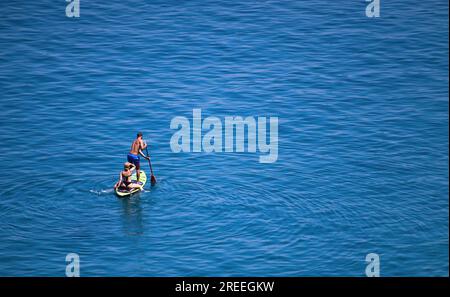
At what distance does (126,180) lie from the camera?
135ft

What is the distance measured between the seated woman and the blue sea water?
699 millimetres

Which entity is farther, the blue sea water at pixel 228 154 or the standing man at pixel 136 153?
the standing man at pixel 136 153

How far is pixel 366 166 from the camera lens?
45.9 metres

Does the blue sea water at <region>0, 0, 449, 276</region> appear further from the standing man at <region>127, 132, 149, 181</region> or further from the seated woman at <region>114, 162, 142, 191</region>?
the standing man at <region>127, 132, 149, 181</region>

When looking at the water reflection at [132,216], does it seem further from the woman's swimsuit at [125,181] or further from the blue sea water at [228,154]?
the woman's swimsuit at [125,181]

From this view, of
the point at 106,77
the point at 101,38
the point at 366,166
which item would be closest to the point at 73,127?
the point at 106,77

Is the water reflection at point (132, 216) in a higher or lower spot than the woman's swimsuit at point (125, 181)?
lower

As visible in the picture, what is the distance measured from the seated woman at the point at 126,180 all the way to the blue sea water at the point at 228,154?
699mm

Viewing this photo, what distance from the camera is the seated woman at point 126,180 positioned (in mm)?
40875

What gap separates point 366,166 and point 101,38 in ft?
76.2

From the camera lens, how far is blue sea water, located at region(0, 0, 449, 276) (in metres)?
37.8

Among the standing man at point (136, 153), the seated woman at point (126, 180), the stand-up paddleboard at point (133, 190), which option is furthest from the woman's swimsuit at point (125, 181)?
the standing man at point (136, 153)
